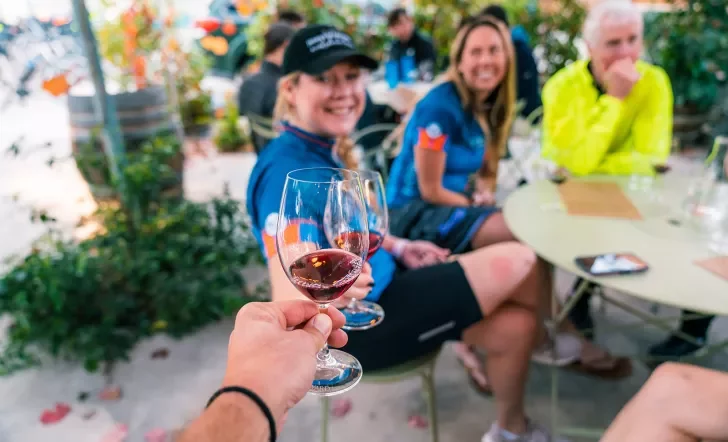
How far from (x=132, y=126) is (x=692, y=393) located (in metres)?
3.08

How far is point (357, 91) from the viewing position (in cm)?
156

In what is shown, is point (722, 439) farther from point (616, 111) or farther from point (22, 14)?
point (22, 14)

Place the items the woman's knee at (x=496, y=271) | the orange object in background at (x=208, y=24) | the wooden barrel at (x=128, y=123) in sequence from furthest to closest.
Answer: the orange object in background at (x=208, y=24), the wooden barrel at (x=128, y=123), the woman's knee at (x=496, y=271)

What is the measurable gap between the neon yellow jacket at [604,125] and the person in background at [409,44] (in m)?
2.37

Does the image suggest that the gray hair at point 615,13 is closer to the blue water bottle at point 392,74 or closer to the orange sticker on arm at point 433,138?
the orange sticker on arm at point 433,138

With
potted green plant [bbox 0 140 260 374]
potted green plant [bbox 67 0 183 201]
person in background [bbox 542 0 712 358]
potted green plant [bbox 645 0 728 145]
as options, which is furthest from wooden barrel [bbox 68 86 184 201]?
potted green plant [bbox 645 0 728 145]

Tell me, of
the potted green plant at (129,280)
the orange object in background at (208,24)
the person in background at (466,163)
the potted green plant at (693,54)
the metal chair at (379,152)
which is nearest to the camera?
the person in background at (466,163)

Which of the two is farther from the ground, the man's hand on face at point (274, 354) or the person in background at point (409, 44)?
the person in background at point (409, 44)

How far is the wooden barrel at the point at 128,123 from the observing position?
114 inches

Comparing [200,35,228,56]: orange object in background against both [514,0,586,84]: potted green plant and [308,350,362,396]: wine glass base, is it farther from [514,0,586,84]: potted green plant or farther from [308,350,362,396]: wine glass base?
[308,350,362,396]: wine glass base

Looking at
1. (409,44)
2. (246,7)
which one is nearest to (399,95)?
(409,44)

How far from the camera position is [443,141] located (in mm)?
1951

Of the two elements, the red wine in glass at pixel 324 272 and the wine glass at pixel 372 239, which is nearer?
the red wine in glass at pixel 324 272

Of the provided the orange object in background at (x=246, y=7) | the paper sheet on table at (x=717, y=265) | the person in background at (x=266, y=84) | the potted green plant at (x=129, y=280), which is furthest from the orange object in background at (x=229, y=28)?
the paper sheet on table at (x=717, y=265)
